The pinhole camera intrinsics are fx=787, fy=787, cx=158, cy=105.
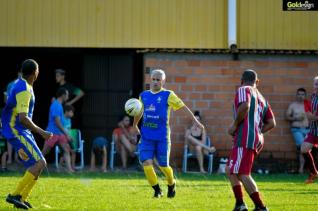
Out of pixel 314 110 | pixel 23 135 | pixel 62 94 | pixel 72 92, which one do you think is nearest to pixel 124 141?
pixel 72 92

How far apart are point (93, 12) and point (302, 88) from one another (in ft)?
17.8

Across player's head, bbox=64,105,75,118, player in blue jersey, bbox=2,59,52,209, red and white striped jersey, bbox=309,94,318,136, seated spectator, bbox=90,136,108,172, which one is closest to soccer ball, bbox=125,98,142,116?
player in blue jersey, bbox=2,59,52,209

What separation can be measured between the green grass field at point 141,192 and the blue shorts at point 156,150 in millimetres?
607

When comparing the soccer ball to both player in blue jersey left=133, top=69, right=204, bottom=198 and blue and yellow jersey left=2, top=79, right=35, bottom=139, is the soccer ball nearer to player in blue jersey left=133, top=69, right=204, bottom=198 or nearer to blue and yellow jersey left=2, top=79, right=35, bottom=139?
player in blue jersey left=133, top=69, right=204, bottom=198

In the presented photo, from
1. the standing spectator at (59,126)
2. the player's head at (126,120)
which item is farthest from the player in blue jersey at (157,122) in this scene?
the player's head at (126,120)

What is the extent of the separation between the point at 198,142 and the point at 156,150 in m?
6.41

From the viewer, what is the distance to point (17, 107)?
10.1 meters

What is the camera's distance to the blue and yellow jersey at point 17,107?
10.1 metres

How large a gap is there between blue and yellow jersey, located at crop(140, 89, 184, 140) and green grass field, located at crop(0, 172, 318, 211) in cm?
100

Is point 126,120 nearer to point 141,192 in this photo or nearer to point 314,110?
point 314,110

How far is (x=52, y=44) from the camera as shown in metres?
19.2

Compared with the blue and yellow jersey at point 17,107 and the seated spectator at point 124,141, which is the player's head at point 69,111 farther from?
the blue and yellow jersey at point 17,107

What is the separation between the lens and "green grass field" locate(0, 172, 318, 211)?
1103 centimetres

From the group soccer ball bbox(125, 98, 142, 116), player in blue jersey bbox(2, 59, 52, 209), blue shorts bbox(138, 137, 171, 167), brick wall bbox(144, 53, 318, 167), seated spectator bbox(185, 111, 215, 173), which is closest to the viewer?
player in blue jersey bbox(2, 59, 52, 209)
